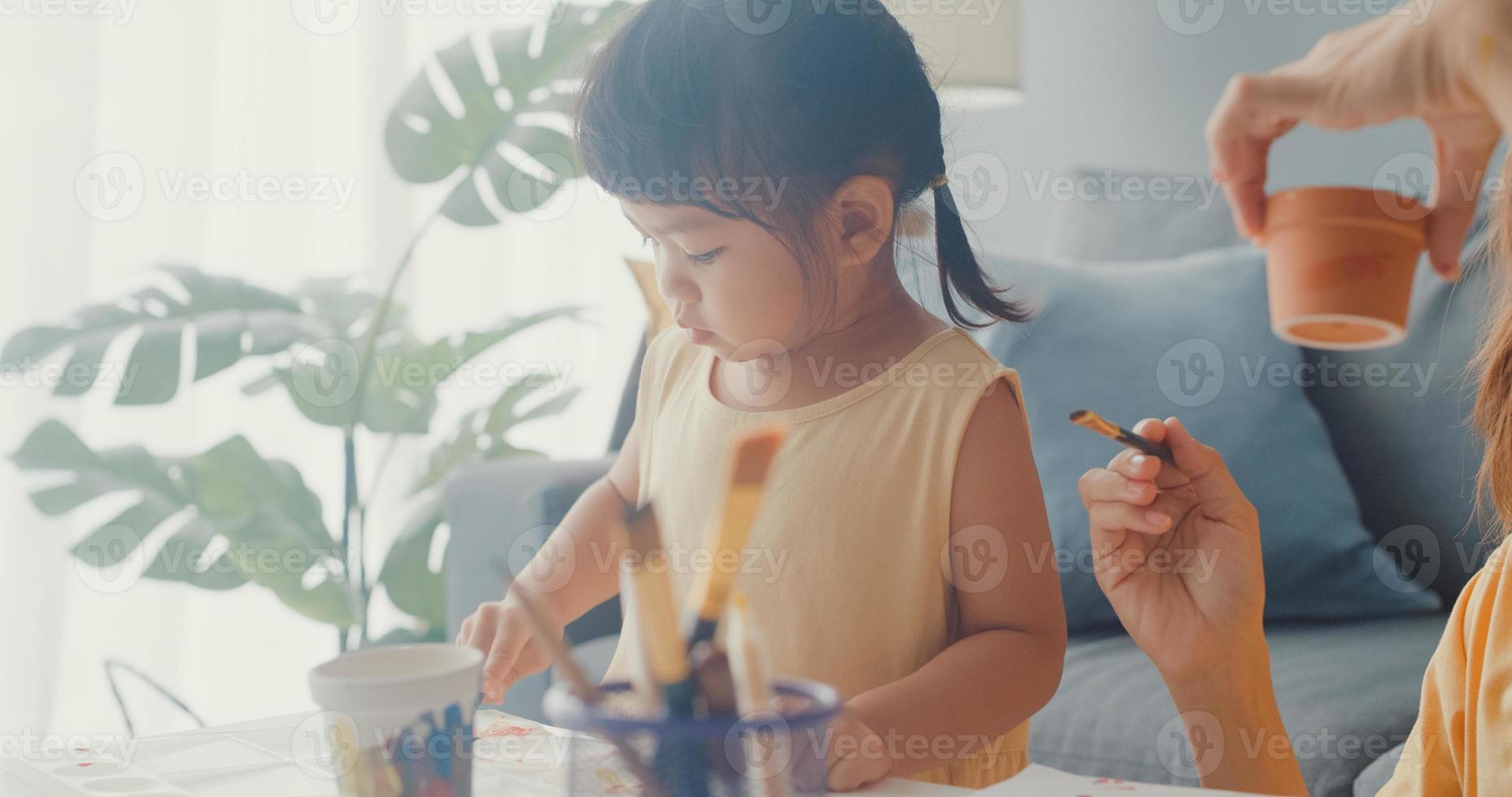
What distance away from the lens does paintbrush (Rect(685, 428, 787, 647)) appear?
419 millimetres

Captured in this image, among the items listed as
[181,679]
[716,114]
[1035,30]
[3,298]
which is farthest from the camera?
[1035,30]

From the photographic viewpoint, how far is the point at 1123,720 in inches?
43.9

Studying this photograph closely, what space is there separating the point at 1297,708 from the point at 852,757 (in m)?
0.66

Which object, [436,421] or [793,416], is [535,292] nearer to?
[436,421]

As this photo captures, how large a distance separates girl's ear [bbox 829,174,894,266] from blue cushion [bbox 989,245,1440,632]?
22.9 inches

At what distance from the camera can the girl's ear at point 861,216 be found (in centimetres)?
84

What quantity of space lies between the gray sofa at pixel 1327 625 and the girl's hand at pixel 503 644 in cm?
47

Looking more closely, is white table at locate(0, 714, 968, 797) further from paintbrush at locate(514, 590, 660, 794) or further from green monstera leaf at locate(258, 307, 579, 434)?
green monstera leaf at locate(258, 307, 579, 434)

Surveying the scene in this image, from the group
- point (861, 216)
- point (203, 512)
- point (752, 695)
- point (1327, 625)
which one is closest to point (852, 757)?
point (752, 695)

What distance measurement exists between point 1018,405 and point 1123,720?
444mm

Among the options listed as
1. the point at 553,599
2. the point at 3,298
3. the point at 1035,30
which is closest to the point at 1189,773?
the point at 553,599

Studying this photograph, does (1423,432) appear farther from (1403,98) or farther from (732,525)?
(732,525)

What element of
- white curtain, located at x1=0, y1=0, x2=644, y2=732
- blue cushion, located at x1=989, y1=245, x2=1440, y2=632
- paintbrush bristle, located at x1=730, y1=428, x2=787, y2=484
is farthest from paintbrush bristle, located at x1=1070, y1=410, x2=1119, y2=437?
white curtain, located at x1=0, y1=0, x2=644, y2=732

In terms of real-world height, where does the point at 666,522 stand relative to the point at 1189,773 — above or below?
above
